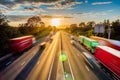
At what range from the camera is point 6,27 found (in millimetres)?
51219

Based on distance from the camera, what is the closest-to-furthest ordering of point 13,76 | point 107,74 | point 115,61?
point 115,61 → point 13,76 → point 107,74

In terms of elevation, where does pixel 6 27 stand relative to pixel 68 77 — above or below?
above

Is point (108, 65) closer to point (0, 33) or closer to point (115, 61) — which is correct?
point (115, 61)

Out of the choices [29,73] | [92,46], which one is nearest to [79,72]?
[29,73]

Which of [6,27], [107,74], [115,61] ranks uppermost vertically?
[6,27]

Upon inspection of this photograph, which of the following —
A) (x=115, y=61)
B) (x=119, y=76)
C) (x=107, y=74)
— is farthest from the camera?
(x=107, y=74)

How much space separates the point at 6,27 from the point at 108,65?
33.8 meters

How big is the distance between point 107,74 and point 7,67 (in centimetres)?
1558

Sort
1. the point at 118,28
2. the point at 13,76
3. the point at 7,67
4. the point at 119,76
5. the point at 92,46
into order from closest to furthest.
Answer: the point at 119,76
the point at 13,76
the point at 7,67
the point at 92,46
the point at 118,28

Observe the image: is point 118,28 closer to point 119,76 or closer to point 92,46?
point 92,46

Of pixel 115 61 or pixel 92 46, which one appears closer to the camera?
pixel 115 61

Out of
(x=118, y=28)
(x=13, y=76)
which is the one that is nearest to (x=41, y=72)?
(x=13, y=76)

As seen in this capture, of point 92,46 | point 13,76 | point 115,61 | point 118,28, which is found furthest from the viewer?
point 118,28

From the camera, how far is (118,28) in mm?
88500
